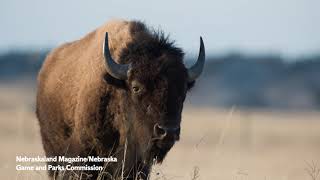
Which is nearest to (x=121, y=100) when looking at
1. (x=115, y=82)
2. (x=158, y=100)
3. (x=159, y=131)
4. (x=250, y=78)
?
(x=115, y=82)

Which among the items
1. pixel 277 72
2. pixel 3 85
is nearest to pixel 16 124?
pixel 3 85

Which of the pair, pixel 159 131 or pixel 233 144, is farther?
pixel 233 144

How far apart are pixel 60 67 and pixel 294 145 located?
2882cm

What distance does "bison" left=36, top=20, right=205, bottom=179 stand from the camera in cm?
1015

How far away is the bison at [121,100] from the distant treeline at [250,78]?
80114 millimetres

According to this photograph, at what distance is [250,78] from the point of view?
4353 inches

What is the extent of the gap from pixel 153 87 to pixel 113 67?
2.26 feet

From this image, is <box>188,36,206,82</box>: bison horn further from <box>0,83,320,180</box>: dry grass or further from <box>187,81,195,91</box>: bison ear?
<box>0,83,320,180</box>: dry grass

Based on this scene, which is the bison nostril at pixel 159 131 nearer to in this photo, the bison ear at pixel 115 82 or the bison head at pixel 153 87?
the bison head at pixel 153 87

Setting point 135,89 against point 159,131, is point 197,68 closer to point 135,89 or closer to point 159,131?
point 135,89

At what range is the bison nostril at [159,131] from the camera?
9.85 meters

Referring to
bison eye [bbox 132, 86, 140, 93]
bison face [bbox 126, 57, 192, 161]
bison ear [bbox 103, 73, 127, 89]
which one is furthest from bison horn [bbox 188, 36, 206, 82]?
bison ear [bbox 103, 73, 127, 89]

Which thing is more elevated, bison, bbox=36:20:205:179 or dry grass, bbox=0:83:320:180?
bison, bbox=36:20:205:179

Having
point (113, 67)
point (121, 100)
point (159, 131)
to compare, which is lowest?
point (159, 131)
